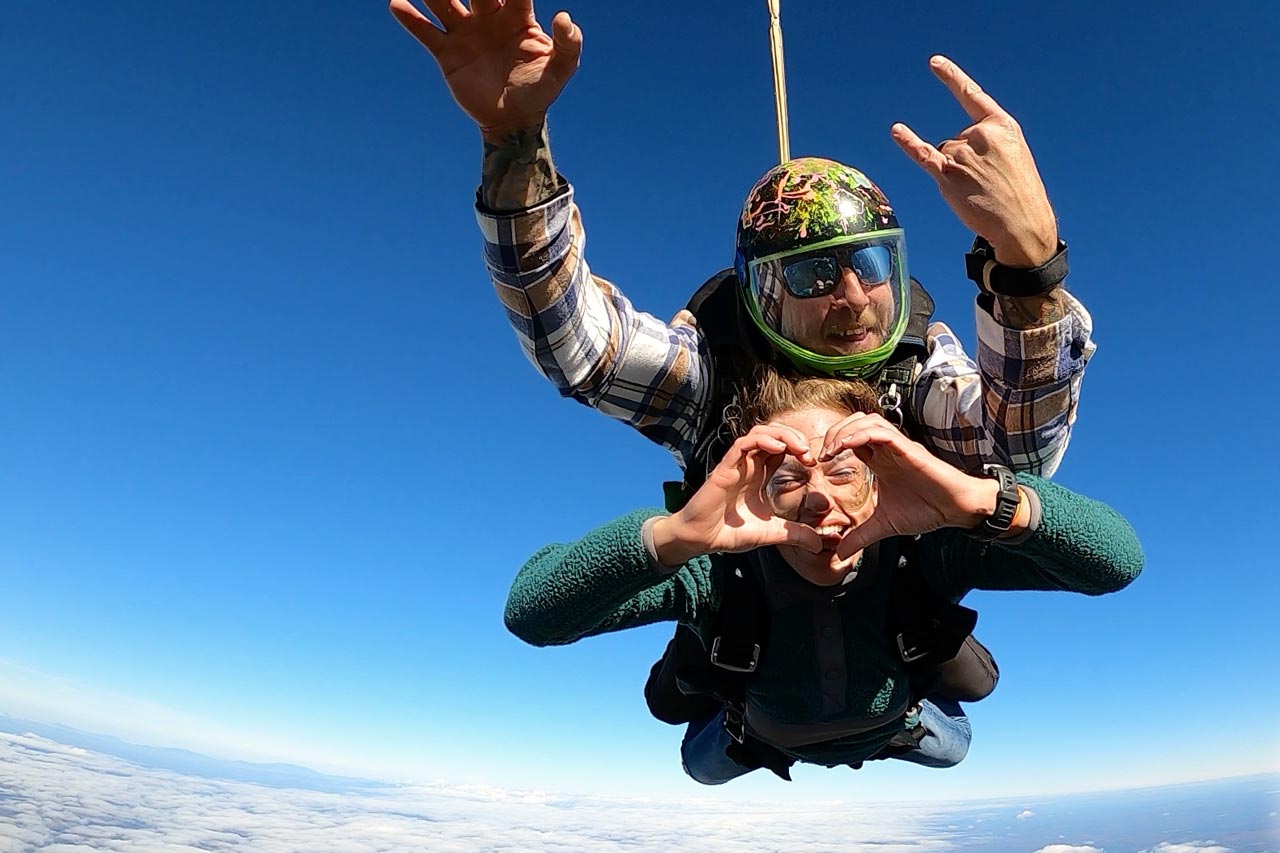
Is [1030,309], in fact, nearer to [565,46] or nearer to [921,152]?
[921,152]

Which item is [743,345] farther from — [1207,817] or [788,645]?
[1207,817]

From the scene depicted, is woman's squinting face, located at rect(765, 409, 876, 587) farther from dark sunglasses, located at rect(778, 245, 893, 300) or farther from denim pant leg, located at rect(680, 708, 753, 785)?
denim pant leg, located at rect(680, 708, 753, 785)

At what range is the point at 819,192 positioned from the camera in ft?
4.50

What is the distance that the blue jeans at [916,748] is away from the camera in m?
2.01

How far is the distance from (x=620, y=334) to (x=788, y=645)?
1.99 ft

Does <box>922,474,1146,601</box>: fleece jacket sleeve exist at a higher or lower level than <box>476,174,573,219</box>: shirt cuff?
lower

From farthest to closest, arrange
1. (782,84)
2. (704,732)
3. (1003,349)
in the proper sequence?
1. (704,732)
2. (782,84)
3. (1003,349)

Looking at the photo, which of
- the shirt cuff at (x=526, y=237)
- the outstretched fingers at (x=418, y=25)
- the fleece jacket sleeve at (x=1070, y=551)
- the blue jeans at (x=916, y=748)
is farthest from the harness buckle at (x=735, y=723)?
the outstretched fingers at (x=418, y=25)

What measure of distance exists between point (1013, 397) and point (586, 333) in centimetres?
67

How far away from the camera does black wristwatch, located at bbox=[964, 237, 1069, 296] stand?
1.11 metres

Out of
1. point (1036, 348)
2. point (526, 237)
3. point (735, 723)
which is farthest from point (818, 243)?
point (735, 723)

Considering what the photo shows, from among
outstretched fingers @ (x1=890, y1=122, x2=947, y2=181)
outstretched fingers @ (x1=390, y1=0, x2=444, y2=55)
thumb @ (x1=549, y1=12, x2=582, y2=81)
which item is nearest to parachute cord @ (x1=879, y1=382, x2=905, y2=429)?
outstretched fingers @ (x1=890, y1=122, x2=947, y2=181)

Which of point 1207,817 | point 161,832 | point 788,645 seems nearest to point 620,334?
point 788,645

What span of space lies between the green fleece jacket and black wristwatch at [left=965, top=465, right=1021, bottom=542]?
0.18 feet
